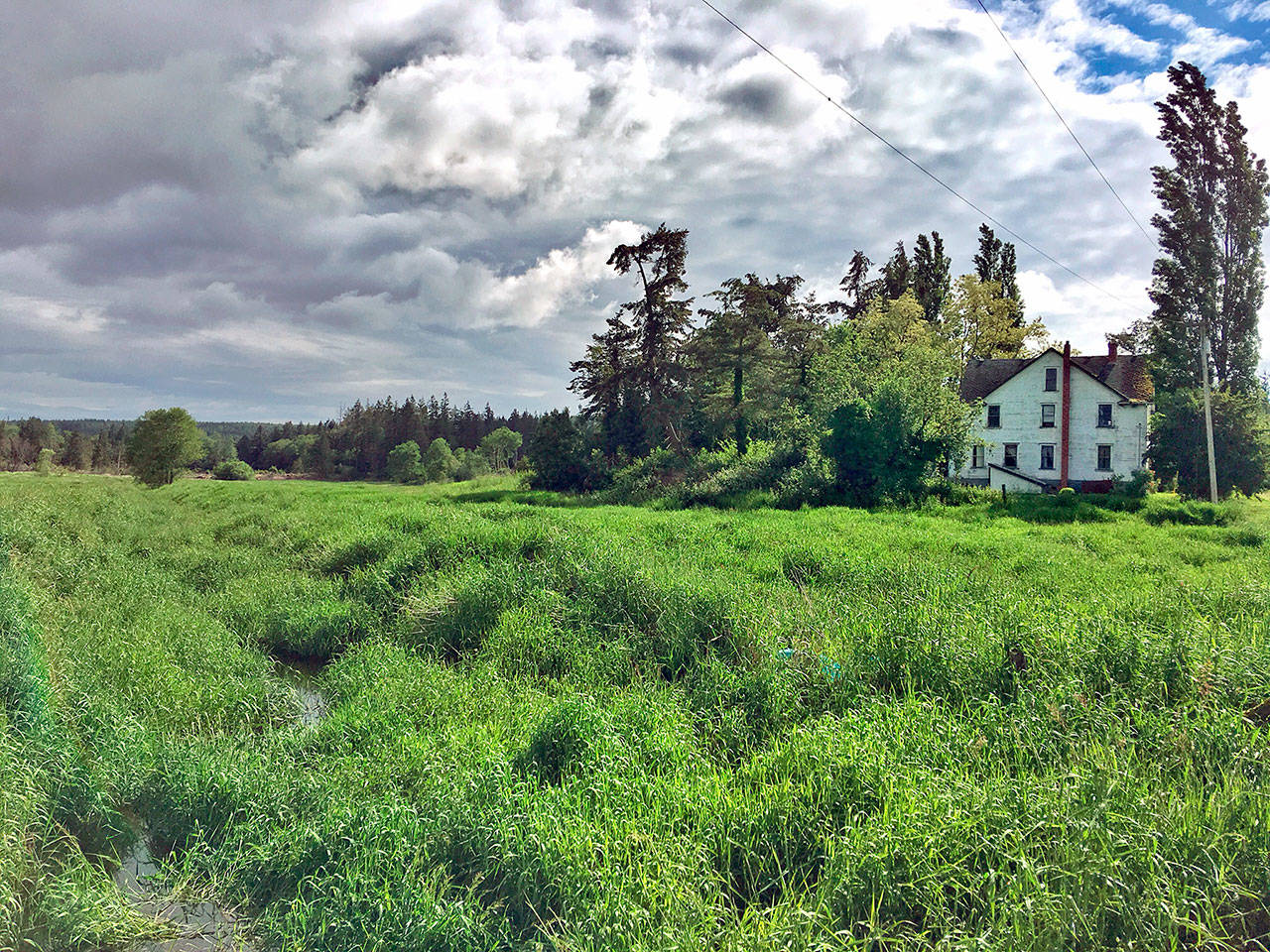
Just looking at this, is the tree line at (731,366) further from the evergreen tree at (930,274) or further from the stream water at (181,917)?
the stream water at (181,917)

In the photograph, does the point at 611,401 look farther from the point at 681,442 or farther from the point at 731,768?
the point at 731,768

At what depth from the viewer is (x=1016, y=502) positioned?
2284cm

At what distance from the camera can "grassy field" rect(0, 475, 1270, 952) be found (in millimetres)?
3938

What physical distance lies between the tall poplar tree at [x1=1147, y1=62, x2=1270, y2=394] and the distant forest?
206 feet

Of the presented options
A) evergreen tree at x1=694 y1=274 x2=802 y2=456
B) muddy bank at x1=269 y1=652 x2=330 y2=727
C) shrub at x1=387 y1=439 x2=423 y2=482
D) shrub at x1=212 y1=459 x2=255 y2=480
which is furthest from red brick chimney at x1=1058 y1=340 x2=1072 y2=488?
shrub at x1=212 y1=459 x2=255 y2=480

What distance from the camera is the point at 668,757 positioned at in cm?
583

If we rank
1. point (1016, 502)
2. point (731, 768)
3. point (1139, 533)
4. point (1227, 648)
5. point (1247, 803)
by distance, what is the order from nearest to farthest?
1. point (1247, 803)
2. point (731, 768)
3. point (1227, 648)
4. point (1139, 533)
5. point (1016, 502)

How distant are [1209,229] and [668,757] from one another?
32.6 meters

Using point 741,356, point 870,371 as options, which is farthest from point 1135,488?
point 741,356

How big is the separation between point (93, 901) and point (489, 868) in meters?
2.69

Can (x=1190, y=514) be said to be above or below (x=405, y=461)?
below

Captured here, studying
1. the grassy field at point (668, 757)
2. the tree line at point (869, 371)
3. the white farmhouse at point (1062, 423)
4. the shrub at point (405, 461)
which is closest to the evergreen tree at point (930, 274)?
the tree line at point (869, 371)

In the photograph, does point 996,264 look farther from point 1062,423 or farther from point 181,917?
point 181,917

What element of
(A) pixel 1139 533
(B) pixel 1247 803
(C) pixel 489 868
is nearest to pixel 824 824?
(C) pixel 489 868
